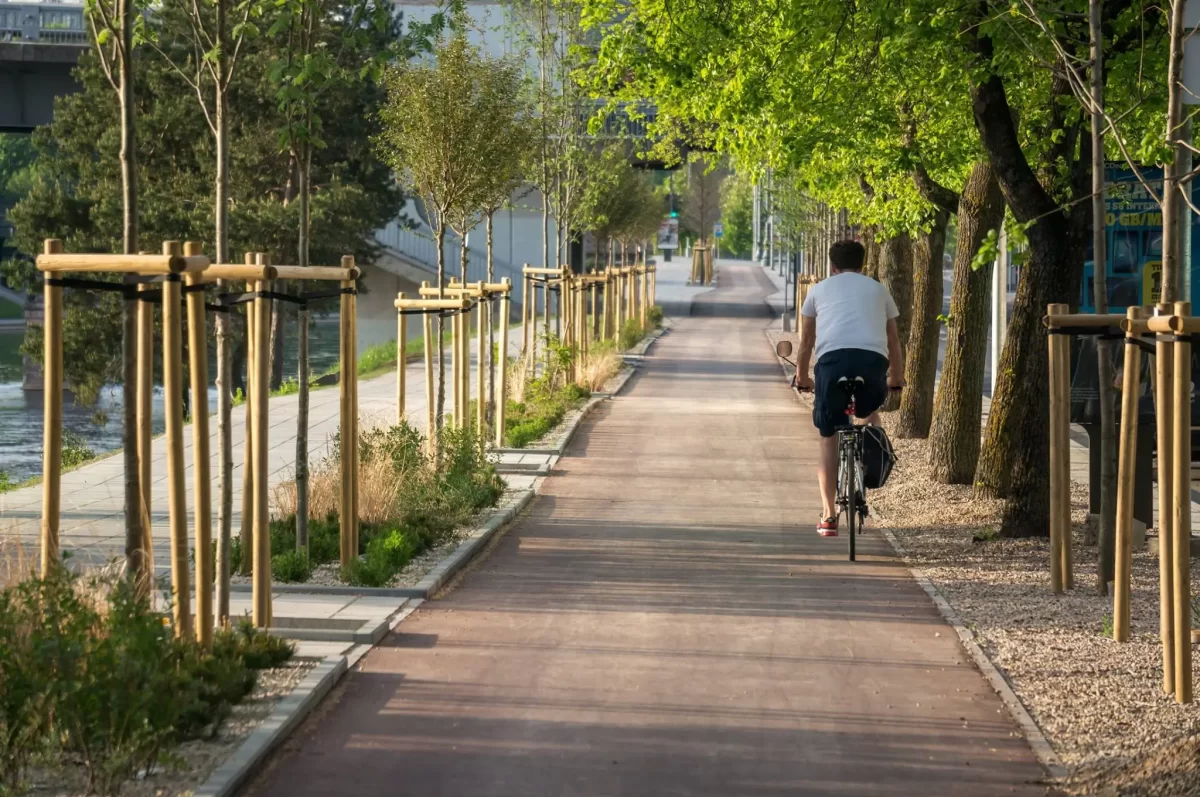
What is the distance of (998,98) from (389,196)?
35.3 meters

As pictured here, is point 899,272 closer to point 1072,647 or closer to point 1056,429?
point 1056,429

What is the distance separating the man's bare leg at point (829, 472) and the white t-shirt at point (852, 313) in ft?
1.99

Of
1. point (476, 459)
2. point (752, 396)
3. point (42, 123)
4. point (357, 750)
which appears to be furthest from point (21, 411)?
point (357, 750)

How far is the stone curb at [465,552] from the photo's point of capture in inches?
386

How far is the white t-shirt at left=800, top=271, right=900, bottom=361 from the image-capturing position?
35.2 feet

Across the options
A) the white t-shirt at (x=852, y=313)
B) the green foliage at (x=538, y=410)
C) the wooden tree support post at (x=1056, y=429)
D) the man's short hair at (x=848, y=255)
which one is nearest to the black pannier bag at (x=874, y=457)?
the white t-shirt at (x=852, y=313)

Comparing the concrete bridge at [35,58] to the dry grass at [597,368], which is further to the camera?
the concrete bridge at [35,58]

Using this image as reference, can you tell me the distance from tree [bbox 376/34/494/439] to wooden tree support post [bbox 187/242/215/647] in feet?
31.7

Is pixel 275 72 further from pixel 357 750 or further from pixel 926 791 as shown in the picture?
pixel 926 791

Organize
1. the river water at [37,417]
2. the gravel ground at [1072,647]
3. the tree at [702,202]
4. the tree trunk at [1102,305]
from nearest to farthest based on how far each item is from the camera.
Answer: the gravel ground at [1072,647] < the tree trunk at [1102,305] < the river water at [37,417] < the tree at [702,202]

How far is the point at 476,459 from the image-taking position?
1446 cm

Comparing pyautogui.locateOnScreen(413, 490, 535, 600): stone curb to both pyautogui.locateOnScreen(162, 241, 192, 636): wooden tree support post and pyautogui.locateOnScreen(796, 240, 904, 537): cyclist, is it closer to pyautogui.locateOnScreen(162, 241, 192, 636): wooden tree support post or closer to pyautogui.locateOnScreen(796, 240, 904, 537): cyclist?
pyautogui.locateOnScreen(796, 240, 904, 537): cyclist

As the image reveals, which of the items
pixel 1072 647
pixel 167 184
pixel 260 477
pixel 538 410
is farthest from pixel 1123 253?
pixel 167 184

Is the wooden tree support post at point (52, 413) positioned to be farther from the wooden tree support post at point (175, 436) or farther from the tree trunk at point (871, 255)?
the tree trunk at point (871, 255)
